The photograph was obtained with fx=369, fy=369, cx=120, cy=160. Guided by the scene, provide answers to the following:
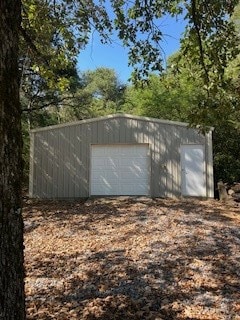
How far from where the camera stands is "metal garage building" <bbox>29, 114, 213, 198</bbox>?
46.4ft

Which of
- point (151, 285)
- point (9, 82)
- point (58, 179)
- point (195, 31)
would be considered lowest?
point (151, 285)

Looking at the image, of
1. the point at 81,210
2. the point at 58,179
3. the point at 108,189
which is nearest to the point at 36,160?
the point at 58,179

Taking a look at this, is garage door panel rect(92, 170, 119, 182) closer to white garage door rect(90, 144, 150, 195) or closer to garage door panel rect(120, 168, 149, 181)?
white garage door rect(90, 144, 150, 195)

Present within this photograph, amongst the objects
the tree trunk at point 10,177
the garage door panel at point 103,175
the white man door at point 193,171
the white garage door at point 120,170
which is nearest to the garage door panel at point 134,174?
the white garage door at point 120,170

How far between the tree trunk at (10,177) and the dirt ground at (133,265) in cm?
209

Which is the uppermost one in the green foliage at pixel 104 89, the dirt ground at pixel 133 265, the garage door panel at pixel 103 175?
the green foliage at pixel 104 89

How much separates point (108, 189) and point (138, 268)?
8.70 meters

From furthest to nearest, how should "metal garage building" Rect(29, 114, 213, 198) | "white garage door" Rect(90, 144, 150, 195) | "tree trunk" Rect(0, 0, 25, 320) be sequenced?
"white garage door" Rect(90, 144, 150, 195) < "metal garage building" Rect(29, 114, 213, 198) < "tree trunk" Rect(0, 0, 25, 320)

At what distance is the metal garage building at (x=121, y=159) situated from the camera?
46.4ft

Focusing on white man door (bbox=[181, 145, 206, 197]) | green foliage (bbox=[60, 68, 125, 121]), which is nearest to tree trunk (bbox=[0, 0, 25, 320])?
white man door (bbox=[181, 145, 206, 197])

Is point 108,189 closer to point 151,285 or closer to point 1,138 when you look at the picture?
point 151,285

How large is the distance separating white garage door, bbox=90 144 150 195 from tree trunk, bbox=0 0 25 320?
473 inches

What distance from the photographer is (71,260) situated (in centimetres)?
624

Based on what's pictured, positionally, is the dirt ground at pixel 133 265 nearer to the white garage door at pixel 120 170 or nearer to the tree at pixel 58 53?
the tree at pixel 58 53
